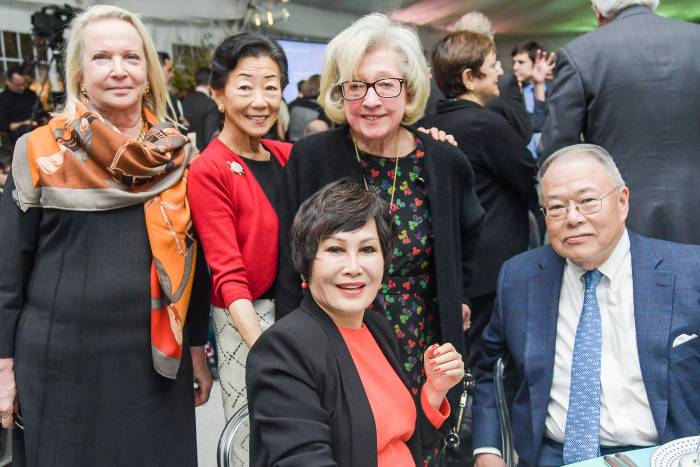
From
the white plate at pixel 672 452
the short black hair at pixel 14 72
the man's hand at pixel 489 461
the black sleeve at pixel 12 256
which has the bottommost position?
the man's hand at pixel 489 461

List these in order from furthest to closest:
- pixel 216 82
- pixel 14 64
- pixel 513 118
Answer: pixel 14 64, pixel 513 118, pixel 216 82

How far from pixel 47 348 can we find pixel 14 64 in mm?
6708

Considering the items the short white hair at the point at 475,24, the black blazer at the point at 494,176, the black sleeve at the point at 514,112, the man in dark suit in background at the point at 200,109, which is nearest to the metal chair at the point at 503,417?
the black blazer at the point at 494,176

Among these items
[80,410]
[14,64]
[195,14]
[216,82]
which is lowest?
[80,410]

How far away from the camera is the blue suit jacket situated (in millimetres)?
1689

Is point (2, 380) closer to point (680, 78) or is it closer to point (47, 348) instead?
point (47, 348)

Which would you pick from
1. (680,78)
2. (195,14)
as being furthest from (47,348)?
(195,14)

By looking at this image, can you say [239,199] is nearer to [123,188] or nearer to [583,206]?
[123,188]

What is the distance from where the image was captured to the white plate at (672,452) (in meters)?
1.34

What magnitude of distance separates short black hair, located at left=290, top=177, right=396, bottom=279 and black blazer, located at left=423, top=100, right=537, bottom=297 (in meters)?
1.39

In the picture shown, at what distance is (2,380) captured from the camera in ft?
6.59

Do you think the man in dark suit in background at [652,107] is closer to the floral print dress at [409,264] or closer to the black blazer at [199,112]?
the floral print dress at [409,264]

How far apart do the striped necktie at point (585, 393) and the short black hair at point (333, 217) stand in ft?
1.81

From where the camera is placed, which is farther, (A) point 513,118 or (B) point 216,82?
(A) point 513,118
